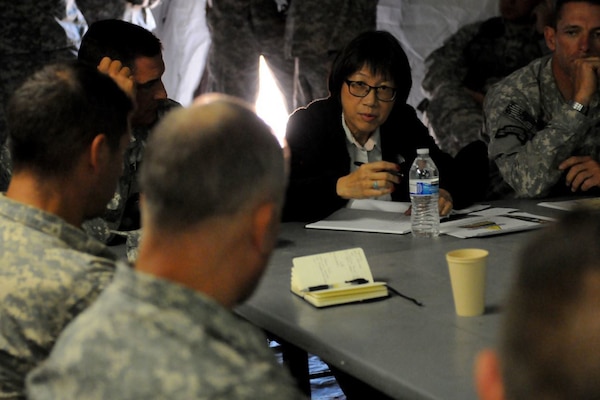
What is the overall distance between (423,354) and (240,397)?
2.11ft

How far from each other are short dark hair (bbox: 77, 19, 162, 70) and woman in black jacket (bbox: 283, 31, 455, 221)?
0.53 metres

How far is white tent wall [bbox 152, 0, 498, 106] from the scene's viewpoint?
485 cm

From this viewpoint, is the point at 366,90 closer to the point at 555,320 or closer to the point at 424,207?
the point at 424,207

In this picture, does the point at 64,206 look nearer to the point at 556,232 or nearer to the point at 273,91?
the point at 556,232

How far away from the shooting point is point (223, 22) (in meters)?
5.23

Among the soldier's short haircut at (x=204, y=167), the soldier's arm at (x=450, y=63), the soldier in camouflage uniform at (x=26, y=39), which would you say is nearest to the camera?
the soldier's short haircut at (x=204, y=167)

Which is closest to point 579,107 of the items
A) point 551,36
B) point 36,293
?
point 551,36

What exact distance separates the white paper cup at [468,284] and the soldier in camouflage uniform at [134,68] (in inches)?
48.2

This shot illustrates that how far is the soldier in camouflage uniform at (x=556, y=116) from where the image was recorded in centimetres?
288

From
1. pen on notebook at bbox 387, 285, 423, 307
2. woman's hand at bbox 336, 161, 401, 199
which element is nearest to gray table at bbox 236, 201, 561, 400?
pen on notebook at bbox 387, 285, 423, 307

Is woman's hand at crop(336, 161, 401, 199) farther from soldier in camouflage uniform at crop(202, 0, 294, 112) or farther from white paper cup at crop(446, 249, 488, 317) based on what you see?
soldier in camouflage uniform at crop(202, 0, 294, 112)

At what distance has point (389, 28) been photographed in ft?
16.9

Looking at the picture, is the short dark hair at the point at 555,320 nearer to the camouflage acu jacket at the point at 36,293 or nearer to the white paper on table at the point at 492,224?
the camouflage acu jacket at the point at 36,293

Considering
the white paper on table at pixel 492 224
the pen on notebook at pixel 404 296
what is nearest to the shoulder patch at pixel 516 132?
the white paper on table at pixel 492 224
